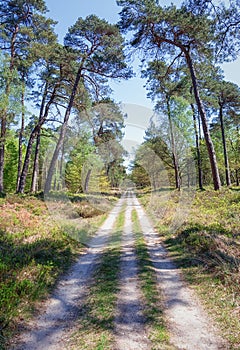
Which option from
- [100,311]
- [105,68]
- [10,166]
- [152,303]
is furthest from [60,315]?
[10,166]

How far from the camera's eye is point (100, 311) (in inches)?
187

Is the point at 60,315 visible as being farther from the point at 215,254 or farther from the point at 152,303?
the point at 215,254

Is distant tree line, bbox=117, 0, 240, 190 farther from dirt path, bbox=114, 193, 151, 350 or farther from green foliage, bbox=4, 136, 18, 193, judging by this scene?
green foliage, bbox=4, 136, 18, 193

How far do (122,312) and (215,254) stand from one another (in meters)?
3.70

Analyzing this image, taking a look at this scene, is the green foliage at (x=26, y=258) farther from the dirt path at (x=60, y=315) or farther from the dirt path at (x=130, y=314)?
the dirt path at (x=130, y=314)

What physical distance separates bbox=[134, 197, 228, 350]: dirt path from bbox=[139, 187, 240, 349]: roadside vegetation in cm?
22

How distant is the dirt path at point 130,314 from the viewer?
3.71m

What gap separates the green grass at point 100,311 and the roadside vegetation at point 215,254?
2054 mm

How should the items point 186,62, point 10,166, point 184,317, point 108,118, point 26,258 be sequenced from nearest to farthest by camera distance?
point 184,317 < point 26,258 < point 186,62 < point 108,118 < point 10,166

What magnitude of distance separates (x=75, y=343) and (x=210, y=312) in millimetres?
2734

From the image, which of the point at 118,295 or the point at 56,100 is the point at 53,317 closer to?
the point at 118,295

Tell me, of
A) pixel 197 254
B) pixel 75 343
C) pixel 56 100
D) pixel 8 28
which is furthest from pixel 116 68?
pixel 75 343

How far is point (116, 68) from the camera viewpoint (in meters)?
17.5

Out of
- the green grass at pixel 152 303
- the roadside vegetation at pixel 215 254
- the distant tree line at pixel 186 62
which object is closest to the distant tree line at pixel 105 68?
the distant tree line at pixel 186 62
